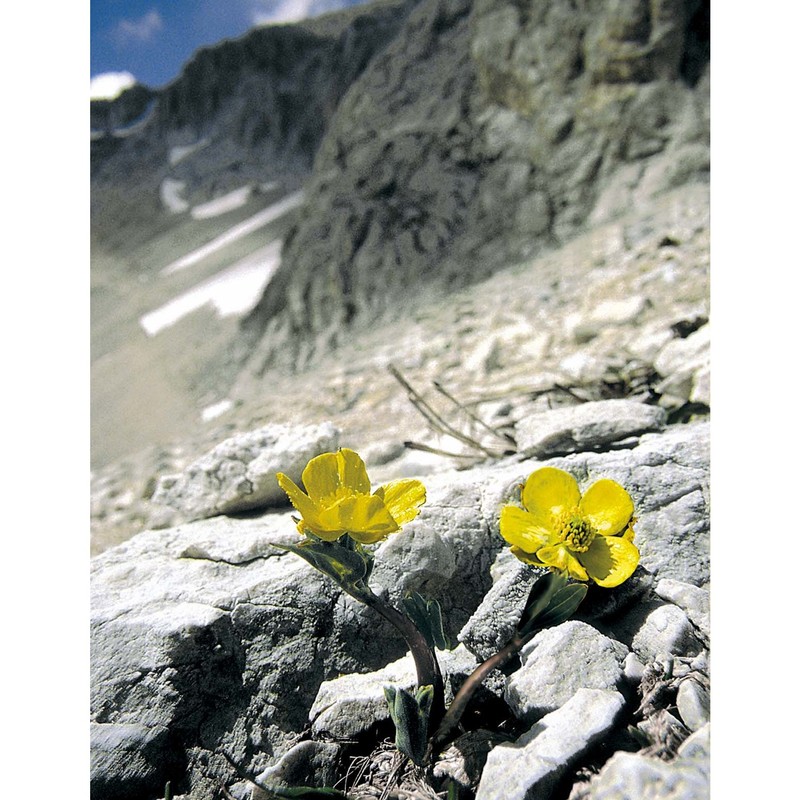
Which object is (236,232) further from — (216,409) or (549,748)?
(549,748)

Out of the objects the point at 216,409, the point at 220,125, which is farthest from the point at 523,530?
the point at 220,125

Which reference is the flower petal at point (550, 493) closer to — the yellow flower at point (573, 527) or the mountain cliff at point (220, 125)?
the yellow flower at point (573, 527)

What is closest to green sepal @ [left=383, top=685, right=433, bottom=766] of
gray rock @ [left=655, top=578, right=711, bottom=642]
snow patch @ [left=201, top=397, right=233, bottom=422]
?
gray rock @ [left=655, top=578, right=711, bottom=642]

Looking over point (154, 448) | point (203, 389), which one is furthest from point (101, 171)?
point (154, 448)

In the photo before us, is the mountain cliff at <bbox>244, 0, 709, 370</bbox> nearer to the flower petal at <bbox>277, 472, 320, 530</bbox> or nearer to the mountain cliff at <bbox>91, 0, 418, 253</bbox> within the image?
the flower petal at <bbox>277, 472, 320, 530</bbox>

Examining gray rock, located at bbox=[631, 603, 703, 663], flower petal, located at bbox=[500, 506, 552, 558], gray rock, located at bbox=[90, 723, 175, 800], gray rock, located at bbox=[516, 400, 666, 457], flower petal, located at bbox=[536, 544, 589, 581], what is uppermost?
flower petal, located at bbox=[500, 506, 552, 558]

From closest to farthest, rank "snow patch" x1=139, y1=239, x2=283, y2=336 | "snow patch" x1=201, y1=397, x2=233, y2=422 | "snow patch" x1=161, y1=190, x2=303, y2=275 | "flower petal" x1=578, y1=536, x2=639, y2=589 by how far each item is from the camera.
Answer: "flower petal" x1=578, y1=536, x2=639, y2=589
"snow patch" x1=201, y1=397, x2=233, y2=422
"snow patch" x1=139, y1=239, x2=283, y2=336
"snow patch" x1=161, y1=190, x2=303, y2=275

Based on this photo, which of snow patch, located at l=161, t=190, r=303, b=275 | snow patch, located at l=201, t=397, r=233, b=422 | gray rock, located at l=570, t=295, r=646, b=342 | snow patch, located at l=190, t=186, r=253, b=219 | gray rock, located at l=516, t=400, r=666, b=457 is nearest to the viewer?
gray rock, located at l=516, t=400, r=666, b=457
